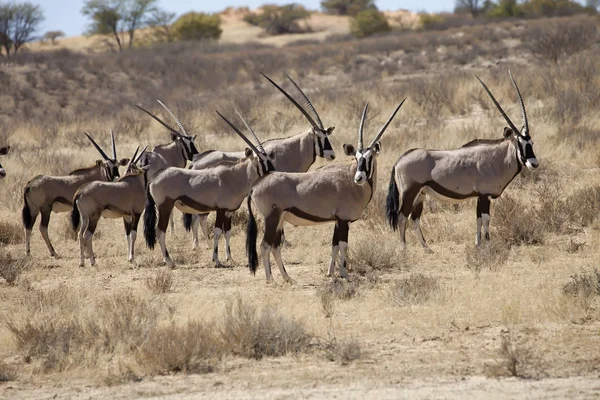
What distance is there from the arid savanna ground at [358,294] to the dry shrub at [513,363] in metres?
0.01

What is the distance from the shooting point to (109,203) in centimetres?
1205

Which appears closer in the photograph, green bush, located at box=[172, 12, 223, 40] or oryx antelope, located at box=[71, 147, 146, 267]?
oryx antelope, located at box=[71, 147, 146, 267]

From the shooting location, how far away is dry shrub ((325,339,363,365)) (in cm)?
704

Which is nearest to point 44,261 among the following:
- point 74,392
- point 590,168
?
point 74,392

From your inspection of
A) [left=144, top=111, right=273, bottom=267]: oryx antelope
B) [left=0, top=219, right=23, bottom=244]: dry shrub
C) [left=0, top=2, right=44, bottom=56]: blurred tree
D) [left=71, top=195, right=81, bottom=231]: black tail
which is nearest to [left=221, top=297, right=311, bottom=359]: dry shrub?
[left=144, top=111, right=273, bottom=267]: oryx antelope

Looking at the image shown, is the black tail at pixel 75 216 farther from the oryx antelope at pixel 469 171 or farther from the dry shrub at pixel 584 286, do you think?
→ the dry shrub at pixel 584 286

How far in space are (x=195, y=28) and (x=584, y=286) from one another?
59961 millimetres

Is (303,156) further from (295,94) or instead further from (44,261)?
(295,94)

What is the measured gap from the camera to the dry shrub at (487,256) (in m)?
10.5

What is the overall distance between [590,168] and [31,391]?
11698 mm

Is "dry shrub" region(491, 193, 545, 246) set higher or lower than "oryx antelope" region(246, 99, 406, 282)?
lower

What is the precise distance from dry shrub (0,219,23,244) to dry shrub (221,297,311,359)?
7.57 meters

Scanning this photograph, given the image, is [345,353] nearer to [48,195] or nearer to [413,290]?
[413,290]

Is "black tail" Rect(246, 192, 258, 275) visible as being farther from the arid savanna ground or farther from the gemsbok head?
the gemsbok head
